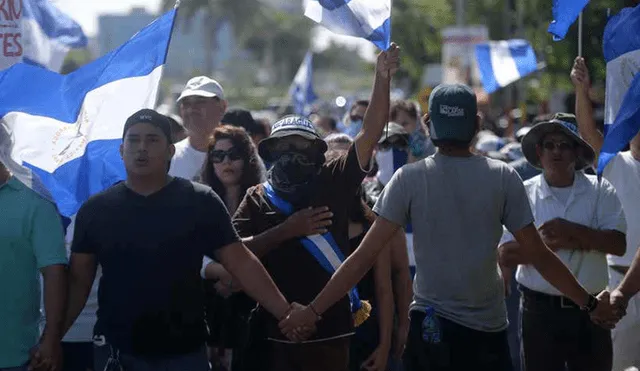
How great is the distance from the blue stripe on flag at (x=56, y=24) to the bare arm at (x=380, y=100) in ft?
10.7

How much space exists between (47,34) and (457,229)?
4398mm

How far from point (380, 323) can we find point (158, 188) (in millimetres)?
1752

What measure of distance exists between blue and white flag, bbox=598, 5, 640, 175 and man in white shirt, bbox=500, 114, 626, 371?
376mm

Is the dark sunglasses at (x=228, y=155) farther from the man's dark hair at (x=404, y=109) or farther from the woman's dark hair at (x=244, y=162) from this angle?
the man's dark hair at (x=404, y=109)

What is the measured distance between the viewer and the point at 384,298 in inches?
290

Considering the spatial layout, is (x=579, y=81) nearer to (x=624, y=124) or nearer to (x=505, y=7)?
(x=624, y=124)

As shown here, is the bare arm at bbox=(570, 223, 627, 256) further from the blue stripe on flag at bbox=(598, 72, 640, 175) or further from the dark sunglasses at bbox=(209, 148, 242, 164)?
the dark sunglasses at bbox=(209, 148, 242, 164)

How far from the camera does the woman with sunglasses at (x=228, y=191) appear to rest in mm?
7406

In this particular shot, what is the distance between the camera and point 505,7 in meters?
35.6

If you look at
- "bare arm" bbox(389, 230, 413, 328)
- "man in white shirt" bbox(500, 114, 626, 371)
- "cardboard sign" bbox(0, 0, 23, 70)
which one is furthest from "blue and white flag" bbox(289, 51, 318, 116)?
"man in white shirt" bbox(500, 114, 626, 371)

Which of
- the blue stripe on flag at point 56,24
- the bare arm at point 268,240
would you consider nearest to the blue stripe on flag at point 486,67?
the blue stripe on flag at point 56,24

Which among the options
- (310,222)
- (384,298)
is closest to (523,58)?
(384,298)

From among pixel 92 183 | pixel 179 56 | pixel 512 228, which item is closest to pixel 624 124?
pixel 512 228

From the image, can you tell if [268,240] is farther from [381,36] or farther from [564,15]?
[564,15]
